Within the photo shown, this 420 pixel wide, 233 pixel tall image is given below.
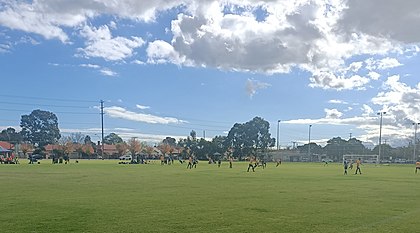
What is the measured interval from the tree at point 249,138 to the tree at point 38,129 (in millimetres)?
63466

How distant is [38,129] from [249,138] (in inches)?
2933

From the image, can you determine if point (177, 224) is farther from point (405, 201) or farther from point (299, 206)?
point (405, 201)

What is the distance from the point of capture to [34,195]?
19484 millimetres

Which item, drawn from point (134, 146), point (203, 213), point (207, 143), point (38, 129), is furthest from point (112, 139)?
point (203, 213)

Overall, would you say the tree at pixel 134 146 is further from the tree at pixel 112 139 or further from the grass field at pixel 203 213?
the grass field at pixel 203 213

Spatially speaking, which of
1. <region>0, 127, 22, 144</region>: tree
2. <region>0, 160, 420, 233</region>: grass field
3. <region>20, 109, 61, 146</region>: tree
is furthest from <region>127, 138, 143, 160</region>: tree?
<region>0, 160, 420, 233</region>: grass field

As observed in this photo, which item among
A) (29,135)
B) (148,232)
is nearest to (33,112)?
(29,135)

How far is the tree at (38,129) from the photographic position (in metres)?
157

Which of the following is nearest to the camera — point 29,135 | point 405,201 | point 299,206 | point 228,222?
point 228,222

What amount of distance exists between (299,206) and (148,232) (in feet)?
23.7

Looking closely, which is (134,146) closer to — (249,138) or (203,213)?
(249,138)

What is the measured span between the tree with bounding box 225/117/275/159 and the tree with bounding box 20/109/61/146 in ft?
208

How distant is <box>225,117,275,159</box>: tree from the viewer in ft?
448

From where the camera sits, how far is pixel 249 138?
451 feet
